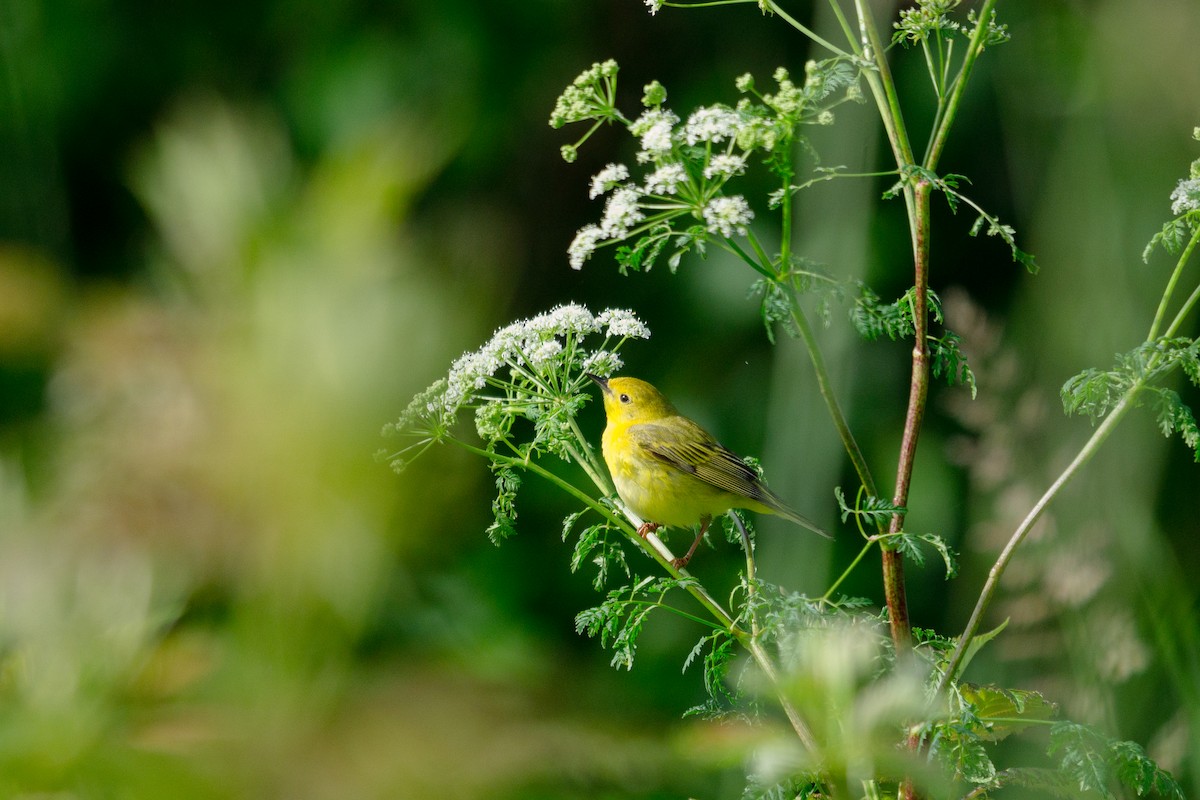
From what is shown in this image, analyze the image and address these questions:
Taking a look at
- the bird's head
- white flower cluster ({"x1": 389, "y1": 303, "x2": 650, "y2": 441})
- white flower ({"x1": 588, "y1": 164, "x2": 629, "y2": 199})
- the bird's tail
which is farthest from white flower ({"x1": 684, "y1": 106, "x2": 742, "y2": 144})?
the bird's head

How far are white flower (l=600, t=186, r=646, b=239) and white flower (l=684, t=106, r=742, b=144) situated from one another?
0.09 m

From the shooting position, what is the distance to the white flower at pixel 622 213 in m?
1.31

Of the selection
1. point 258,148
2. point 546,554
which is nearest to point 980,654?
point 546,554

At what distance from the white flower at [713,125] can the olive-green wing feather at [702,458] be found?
957 mm

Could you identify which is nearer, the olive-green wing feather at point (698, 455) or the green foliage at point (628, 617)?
the green foliage at point (628, 617)

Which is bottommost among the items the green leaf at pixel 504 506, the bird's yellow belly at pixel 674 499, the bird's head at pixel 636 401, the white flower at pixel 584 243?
the bird's yellow belly at pixel 674 499

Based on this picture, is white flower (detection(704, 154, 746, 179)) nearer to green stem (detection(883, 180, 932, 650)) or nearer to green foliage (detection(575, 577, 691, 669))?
green stem (detection(883, 180, 932, 650))

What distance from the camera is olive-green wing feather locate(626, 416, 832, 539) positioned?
2221mm

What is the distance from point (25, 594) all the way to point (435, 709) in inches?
9.3

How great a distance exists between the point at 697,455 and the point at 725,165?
1184mm

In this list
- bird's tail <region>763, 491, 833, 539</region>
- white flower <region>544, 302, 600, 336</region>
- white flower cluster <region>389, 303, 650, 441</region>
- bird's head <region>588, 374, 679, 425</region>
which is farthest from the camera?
bird's head <region>588, 374, 679, 425</region>

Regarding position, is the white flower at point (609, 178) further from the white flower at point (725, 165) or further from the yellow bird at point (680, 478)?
the yellow bird at point (680, 478)

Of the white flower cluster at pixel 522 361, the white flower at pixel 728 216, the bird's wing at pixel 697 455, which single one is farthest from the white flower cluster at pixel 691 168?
the bird's wing at pixel 697 455

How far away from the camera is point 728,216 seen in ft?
4.03
